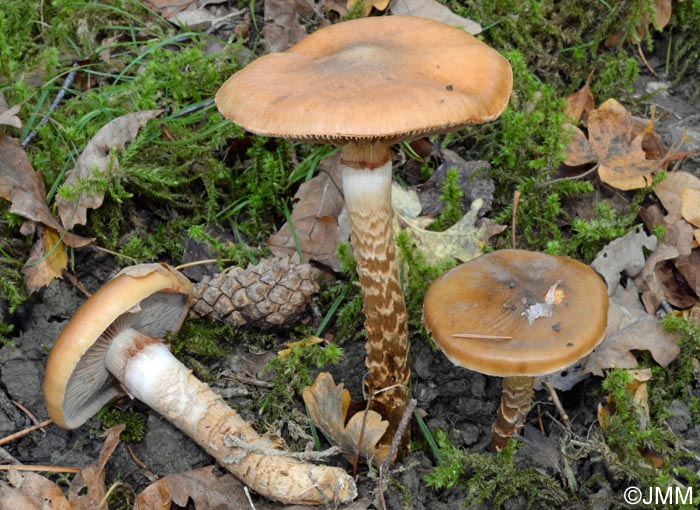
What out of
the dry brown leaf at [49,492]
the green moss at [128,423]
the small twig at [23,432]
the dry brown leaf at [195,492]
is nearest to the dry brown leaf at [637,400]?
the dry brown leaf at [195,492]

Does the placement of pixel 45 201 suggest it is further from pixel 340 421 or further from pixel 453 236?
pixel 453 236

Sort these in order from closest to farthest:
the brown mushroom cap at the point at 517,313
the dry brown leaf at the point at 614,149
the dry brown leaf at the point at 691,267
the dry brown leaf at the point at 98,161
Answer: the brown mushroom cap at the point at 517,313
the dry brown leaf at the point at 98,161
the dry brown leaf at the point at 691,267
the dry brown leaf at the point at 614,149

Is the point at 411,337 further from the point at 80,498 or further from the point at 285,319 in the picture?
the point at 80,498

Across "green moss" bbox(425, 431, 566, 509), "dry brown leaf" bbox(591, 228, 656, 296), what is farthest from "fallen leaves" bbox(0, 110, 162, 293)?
"dry brown leaf" bbox(591, 228, 656, 296)

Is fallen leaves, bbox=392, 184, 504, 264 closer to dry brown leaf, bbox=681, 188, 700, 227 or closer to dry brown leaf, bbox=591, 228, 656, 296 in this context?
dry brown leaf, bbox=591, 228, 656, 296

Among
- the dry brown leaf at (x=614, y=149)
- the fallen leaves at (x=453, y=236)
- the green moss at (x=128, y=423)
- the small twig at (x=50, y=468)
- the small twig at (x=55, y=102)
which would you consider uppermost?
the small twig at (x=55, y=102)

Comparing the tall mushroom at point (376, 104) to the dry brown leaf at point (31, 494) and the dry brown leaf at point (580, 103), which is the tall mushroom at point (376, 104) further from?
the dry brown leaf at point (580, 103)

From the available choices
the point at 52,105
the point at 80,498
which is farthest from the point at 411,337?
the point at 52,105
